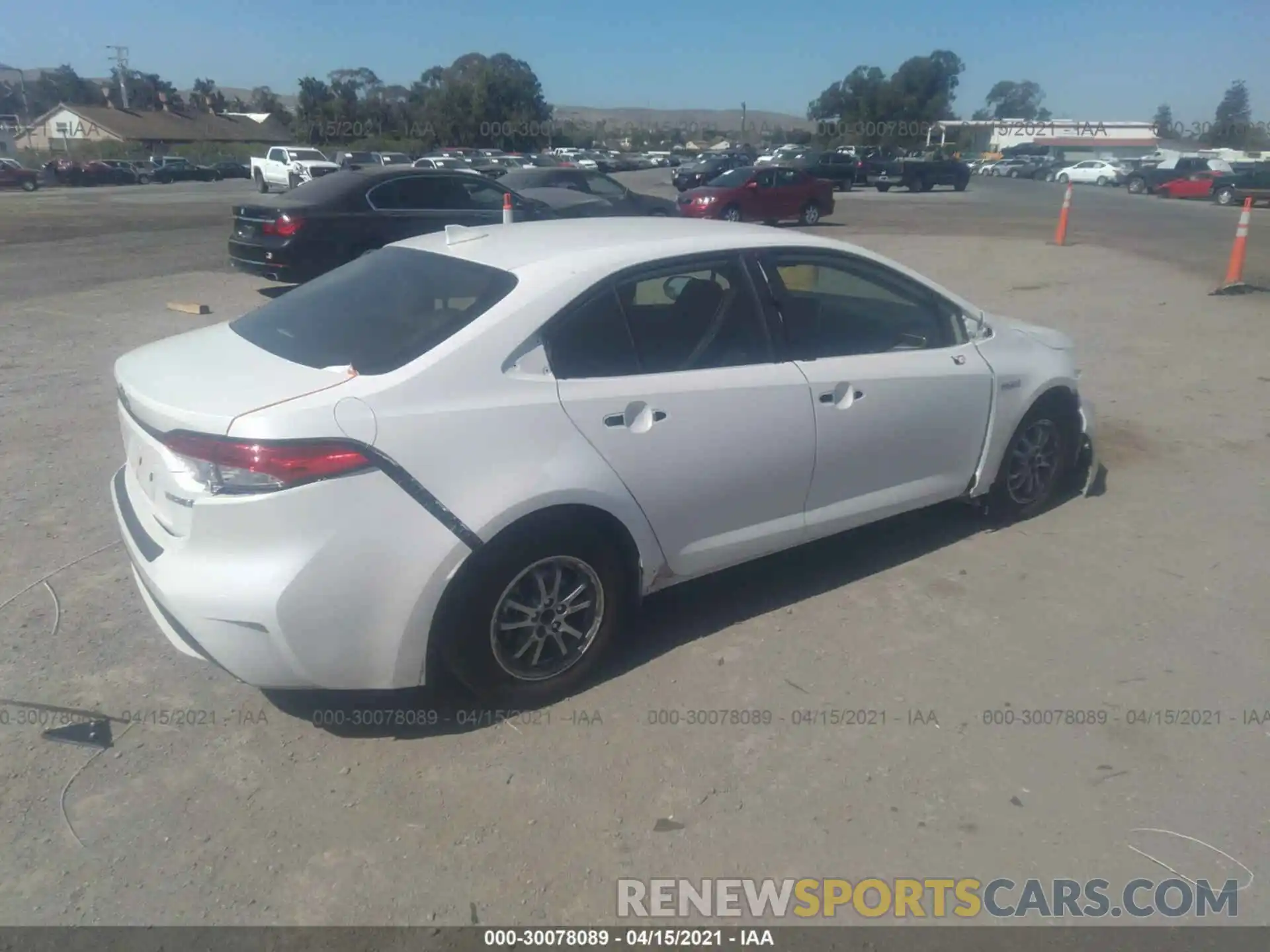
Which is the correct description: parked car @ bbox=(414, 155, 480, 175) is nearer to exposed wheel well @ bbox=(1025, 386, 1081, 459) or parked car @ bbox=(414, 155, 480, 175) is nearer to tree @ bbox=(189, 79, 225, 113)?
exposed wheel well @ bbox=(1025, 386, 1081, 459)

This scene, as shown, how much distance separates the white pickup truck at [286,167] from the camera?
3691cm

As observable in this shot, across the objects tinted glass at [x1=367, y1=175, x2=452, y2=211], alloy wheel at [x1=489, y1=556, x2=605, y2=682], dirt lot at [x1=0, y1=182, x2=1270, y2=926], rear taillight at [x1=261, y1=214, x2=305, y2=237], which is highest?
tinted glass at [x1=367, y1=175, x2=452, y2=211]

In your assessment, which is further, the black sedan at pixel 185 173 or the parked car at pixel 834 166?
the black sedan at pixel 185 173

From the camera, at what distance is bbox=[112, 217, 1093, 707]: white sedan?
3051 millimetres

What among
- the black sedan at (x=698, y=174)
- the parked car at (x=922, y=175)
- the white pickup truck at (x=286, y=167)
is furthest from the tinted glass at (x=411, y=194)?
the parked car at (x=922, y=175)

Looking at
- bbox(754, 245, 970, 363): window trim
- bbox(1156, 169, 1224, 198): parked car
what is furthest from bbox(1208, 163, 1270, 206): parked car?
bbox(754, 245, 970, 363): window trim

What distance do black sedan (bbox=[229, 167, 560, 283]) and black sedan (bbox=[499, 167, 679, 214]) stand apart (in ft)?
20.7

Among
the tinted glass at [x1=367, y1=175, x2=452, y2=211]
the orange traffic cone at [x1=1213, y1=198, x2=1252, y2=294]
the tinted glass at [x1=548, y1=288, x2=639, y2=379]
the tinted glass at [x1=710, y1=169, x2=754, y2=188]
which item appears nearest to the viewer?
the tinted glass at [x1=548, y1=288, x2=639, y2=379]

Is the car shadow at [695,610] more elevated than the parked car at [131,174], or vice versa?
the car shadow at [695,610]

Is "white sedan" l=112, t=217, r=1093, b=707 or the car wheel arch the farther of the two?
the car wheel arch

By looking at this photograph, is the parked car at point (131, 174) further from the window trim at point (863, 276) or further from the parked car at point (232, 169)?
the window trim at point (863, 276)

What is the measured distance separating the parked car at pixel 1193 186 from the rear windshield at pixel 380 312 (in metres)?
42.2

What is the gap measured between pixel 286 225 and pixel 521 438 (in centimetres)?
961

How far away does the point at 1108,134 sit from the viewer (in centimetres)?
9800
